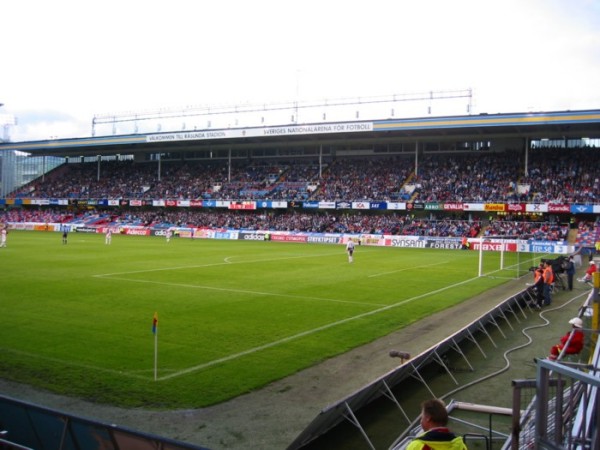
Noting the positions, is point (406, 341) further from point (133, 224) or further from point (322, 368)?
point (133, 224)

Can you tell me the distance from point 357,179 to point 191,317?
181ft

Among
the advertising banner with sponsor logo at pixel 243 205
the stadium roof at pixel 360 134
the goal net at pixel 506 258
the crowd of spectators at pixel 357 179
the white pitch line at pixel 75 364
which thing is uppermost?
the stadium roof at pixel 360 134

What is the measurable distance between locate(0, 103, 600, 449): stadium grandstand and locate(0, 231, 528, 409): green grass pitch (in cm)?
2568

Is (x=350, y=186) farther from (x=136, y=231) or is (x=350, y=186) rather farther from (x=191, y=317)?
(x=191, y=317)

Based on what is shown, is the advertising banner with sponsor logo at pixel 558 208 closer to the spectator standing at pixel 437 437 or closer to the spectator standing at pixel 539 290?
the spectator standing at pixel 539 290

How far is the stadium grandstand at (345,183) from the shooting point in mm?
57094

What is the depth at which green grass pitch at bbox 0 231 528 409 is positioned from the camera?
10922 millimetres

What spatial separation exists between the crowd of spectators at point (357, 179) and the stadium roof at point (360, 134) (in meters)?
2.84

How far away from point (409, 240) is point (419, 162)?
18.2 metres

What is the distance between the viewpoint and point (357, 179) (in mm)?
70438

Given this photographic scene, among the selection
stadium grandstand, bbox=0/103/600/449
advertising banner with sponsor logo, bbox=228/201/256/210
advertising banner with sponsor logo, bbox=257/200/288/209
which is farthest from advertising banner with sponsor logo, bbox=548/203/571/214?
advertising banner with sponsor logo, bbox=228/201/256/210

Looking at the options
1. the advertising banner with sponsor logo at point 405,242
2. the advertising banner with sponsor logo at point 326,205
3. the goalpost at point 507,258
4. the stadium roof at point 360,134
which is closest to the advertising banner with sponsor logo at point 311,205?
the advertising banner with sponsor logo at point 326,205

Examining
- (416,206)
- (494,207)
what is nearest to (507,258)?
(494,207)

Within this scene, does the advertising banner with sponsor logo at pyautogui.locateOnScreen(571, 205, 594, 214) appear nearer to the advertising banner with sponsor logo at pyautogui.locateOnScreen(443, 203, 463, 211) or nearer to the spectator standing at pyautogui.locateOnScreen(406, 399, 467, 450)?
the advertising banner with sponsor logo at pyautogui.locateOnScreen(443, 203, 463, 211)
